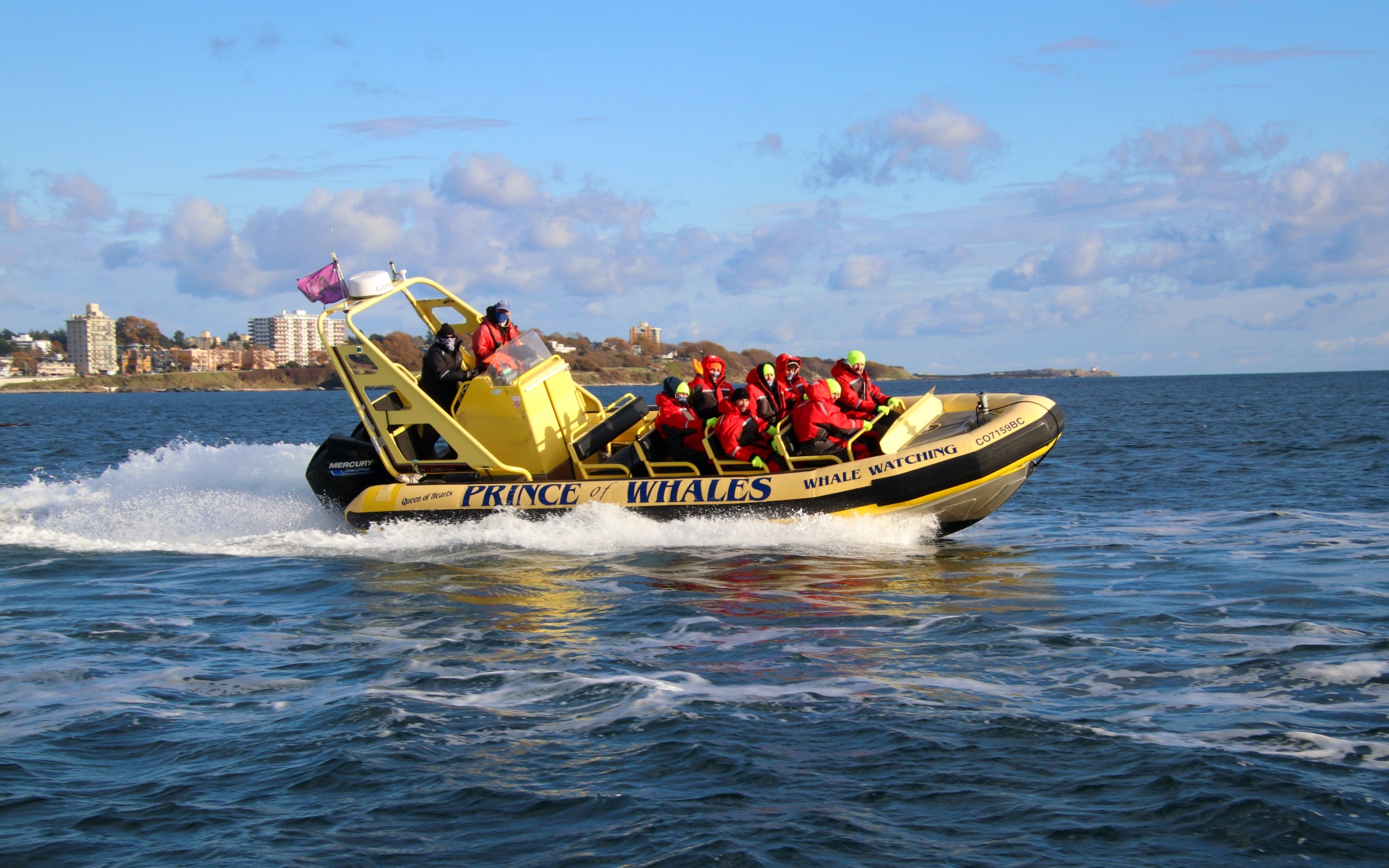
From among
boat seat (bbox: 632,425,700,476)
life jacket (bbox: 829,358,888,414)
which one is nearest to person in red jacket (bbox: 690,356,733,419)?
boat seat (bbox: 632,425,700,476)

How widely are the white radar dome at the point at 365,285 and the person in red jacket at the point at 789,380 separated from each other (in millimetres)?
4503

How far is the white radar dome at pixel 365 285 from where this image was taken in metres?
12.2

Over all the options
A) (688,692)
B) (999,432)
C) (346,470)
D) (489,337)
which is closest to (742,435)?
(999,432)

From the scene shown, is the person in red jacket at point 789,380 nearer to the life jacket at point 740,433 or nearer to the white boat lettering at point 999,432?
the life jacket at point 740,433

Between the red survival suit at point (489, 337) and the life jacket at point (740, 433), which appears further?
the red survival suit at point (489, 337)

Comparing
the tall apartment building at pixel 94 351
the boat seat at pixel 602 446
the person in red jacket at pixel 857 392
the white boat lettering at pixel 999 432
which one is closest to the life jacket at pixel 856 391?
the person in red jacket at pixel 857 392

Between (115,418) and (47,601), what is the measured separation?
4865 cm

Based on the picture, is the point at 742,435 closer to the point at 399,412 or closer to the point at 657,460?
the point at 657,460

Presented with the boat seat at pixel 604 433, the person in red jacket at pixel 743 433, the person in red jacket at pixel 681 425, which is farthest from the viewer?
the boat seat at pixel 604 433

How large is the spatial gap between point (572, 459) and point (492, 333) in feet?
5.40

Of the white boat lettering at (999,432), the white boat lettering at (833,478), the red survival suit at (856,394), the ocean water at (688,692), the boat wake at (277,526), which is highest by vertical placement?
the red survival suit at (856,394)

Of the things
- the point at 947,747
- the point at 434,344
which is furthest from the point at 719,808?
the point at 434,344

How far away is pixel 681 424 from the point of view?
11703mm

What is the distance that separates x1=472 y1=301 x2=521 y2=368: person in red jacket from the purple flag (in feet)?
5.09
